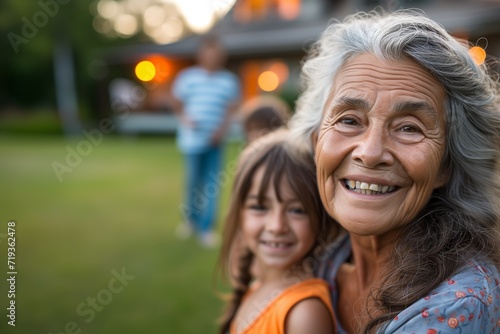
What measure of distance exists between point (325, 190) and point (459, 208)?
1.43ft

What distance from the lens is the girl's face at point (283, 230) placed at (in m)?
2.08

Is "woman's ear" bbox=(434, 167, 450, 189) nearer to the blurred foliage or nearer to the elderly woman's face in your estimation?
the elderly woman's face

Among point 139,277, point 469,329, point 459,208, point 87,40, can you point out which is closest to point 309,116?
point 459,208

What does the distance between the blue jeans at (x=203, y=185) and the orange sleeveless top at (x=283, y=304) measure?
3846mm

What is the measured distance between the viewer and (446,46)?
1.54 m

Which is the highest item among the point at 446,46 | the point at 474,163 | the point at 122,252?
the point at 446,46

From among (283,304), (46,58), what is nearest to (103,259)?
(283,304)

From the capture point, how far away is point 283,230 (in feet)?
6.80

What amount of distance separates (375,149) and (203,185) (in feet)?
14.5

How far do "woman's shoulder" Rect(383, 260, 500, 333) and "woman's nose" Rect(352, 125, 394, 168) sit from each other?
1.28 ft

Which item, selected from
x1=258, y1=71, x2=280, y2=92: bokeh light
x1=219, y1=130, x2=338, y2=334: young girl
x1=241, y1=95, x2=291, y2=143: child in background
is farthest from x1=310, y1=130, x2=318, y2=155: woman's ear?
x1=258, y1=71, x2=280, y2=92: bokeh light

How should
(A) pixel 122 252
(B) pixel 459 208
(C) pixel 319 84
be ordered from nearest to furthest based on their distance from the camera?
(B) pixel 459 208
(C) pixel 319 84
(A) pixel 122 252

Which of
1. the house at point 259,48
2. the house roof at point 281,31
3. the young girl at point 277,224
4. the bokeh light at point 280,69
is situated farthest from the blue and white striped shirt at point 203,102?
the bokeh light at point 280,69

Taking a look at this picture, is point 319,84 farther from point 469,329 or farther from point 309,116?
point 469,329
